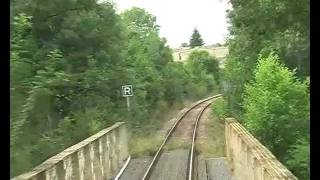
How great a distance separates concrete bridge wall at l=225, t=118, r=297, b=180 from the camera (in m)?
8.89

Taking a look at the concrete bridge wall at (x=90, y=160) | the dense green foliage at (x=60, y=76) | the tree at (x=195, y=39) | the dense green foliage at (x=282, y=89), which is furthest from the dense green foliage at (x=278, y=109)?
the tree at (x=195, y=39)

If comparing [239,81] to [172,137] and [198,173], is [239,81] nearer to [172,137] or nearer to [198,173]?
[172,137]

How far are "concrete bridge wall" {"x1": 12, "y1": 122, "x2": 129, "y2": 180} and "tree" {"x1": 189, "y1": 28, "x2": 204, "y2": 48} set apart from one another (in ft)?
386

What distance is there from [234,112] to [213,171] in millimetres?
7896

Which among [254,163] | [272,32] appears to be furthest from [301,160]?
[272,32]

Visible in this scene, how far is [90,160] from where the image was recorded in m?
14.6

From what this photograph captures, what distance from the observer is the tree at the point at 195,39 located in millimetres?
138875

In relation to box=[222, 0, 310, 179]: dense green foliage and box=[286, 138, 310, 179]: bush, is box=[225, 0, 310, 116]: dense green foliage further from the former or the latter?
box=[286, 138, 310, 179]: bush

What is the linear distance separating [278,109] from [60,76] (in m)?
6.07

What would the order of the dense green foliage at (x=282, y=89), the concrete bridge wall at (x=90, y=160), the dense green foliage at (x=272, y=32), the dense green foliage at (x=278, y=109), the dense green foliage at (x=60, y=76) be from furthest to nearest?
the dense green foliage at (x=272, y=32) < the dense green foliage at (x=278, y=109) < the dense green foliage at (x=282, y=89) < the dense green foliage at (x=60, y=76) < the concrete bridge wall at (x=90, y=160)

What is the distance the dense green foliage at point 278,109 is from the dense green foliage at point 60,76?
5.62 m

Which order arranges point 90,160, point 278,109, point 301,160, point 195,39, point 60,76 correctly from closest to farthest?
point 301,160 < point 90,160 < point 278,109 < point 60,76 < point 195,39

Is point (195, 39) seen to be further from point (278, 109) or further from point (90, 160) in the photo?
point (90, 160)

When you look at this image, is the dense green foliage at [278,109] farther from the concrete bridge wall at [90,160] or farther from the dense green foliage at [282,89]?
the concrete bridge wall at [90,160]
